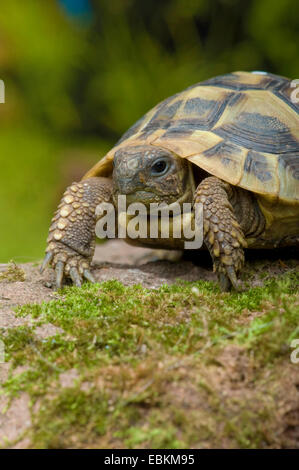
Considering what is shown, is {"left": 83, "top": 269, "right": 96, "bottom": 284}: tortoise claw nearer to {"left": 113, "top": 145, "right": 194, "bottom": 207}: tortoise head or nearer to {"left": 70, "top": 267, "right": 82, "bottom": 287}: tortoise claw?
{"left": 70, "top": 267, "right": 82, "bottom": 287}: tortoise claw

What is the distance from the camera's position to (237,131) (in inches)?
126

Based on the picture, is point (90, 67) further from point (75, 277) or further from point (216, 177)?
point (75, 277)

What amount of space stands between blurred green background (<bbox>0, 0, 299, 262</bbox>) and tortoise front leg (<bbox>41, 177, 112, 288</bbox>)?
10.7 feet

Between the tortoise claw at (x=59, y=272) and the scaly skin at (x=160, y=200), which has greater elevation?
the scaly skin at (x=160, y=200)

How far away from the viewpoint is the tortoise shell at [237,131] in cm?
303

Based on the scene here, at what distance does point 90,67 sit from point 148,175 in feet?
17.3

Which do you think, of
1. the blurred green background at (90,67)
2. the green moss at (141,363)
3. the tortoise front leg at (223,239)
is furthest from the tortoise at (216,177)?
the blurred green background at (90,67)

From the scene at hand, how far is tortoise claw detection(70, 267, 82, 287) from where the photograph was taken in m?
3.03

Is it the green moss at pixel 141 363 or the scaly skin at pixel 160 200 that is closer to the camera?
the green moss at pixel 141 363

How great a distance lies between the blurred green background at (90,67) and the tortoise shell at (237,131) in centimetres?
329

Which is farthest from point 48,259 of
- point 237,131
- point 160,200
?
point 237,131

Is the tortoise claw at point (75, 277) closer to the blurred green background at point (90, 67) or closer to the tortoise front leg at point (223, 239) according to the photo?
the tortoise front leg at point (223, 239)

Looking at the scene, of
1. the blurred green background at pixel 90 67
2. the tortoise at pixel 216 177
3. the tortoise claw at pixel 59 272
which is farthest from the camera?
the blurred green background at pixel 90 67

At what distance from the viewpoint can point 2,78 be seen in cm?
793
